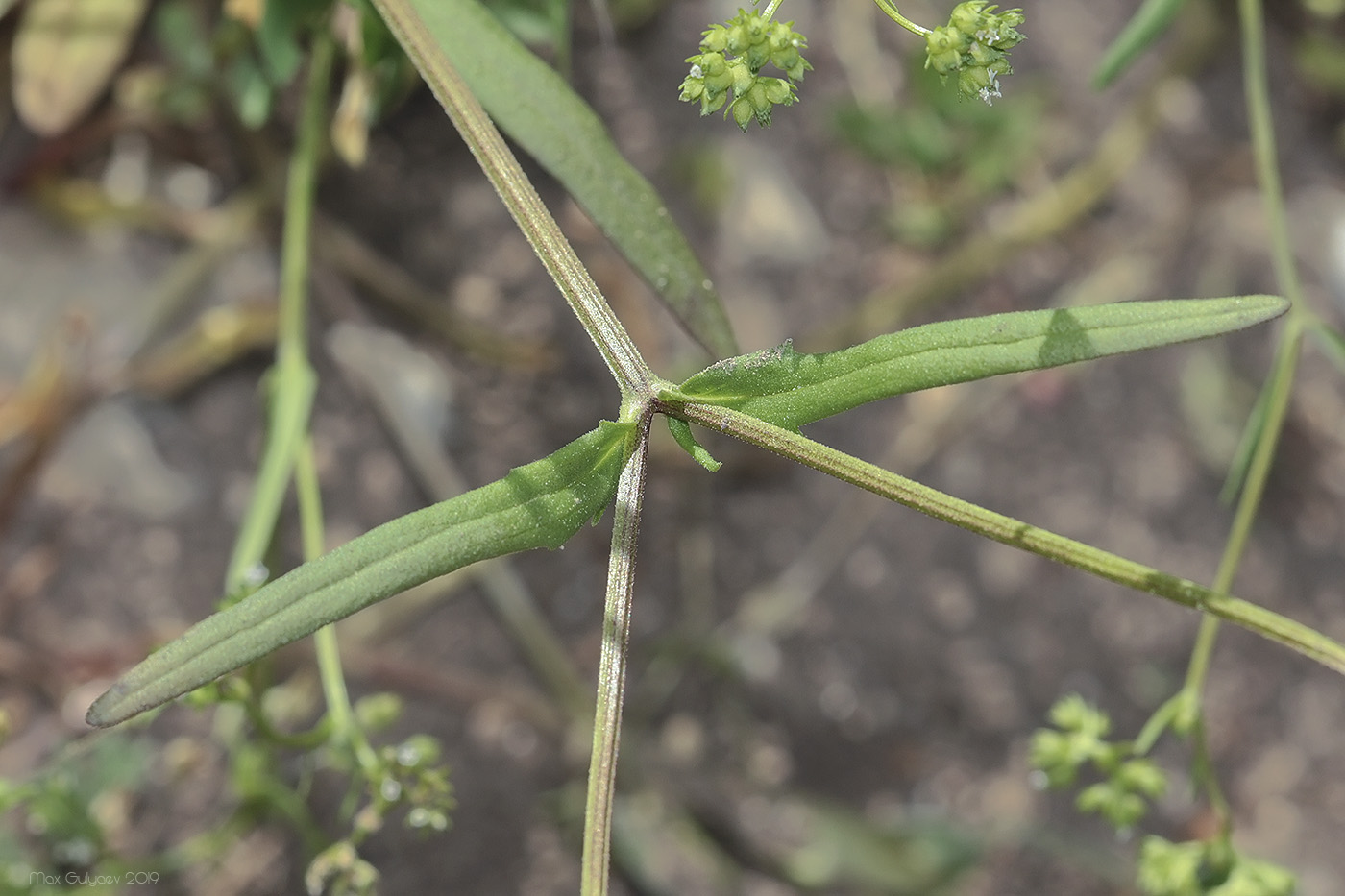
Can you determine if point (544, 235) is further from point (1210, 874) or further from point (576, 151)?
point (1210, 874)

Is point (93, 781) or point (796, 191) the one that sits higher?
point (796, 191)

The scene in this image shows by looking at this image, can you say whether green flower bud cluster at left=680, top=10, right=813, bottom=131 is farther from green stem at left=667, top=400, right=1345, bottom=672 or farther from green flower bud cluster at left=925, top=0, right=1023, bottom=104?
green stem at left=667, top=400, right=1345, bottom=672

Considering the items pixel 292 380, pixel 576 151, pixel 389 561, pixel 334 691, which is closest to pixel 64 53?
pixel 292 380

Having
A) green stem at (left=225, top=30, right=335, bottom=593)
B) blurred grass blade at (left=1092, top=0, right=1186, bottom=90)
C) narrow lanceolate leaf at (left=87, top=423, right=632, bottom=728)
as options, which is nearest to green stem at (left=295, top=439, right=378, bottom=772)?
green stem at (left=225, top=30, right=335, bottom=593)

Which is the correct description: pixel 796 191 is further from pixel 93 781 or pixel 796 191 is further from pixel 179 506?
pixel 93 781

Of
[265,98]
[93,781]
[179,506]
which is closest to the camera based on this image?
[265,98]

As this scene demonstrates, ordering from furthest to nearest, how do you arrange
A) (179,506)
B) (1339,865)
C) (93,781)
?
(1339,865) → (179,506) → (93,781)

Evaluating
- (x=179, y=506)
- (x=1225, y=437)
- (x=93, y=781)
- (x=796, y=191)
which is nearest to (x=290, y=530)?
(x=179, y=506)

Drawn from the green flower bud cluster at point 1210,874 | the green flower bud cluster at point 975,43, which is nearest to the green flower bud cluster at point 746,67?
the green flower bud cluster at point 975,43

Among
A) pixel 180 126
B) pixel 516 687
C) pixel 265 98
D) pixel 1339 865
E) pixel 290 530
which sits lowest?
pixel 1339 865
